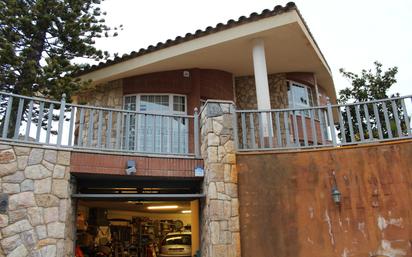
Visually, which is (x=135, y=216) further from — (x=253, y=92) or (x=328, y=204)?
(x=328, y=204)

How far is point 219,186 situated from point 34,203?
11.0 ft

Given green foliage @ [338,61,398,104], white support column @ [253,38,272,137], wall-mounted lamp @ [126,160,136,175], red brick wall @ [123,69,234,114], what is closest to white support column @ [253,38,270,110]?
white support column @ [253,38,272,137]

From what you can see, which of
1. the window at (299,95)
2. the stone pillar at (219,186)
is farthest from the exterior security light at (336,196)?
the window at (299,95)

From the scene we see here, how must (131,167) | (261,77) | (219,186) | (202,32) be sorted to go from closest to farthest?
1. (219,186)
2. (131,167)
3. (261,77)
4. (202,32)

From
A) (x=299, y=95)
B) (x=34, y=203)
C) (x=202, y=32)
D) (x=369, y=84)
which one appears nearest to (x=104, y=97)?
(x=202, y=32)

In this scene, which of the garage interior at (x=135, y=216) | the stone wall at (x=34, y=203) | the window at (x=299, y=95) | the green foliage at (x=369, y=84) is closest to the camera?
the stone wall at (x=34, y=203)

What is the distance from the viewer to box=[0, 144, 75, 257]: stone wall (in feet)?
19.2

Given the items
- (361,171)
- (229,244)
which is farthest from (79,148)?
(361,171)

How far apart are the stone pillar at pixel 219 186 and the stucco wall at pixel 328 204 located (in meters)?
0.21

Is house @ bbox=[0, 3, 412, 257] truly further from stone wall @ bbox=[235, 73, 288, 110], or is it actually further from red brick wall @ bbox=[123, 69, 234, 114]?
stone wall @ bbox=[235, 73, 288, 110]

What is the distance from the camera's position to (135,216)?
16344 mm

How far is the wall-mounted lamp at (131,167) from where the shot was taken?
7031 millimetres

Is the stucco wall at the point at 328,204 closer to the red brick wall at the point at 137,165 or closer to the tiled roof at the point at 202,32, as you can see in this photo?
the red brick wall at the point at 137,165

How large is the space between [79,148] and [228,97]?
6.48 meters
